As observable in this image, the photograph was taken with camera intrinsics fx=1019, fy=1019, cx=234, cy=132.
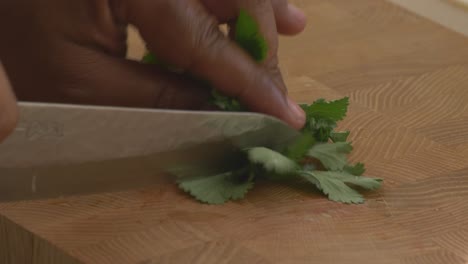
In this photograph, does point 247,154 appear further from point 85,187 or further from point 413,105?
point 413,105

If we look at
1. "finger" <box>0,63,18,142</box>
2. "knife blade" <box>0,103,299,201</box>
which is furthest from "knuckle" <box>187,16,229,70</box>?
"finger" <box>0,63,18,142</box>

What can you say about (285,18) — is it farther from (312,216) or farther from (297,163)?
(312,216)

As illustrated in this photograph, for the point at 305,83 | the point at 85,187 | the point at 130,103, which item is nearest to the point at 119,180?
the point at 85,187

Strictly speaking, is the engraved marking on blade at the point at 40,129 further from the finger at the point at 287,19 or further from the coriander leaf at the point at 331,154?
the finger at the point at 287,19

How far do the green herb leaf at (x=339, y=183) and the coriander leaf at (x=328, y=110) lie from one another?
14 centimetres

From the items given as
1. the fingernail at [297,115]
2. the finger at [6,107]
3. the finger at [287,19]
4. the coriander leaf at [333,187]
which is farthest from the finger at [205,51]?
the finger at [6,107]

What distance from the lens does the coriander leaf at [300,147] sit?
1751 mm

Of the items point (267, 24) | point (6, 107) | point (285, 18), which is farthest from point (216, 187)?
point (6, 107)

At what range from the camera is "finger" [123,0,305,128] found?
1709mm

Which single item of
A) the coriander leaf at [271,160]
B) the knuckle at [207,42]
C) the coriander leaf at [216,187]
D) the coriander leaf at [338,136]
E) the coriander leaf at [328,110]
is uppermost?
the knuckle at [207,42]

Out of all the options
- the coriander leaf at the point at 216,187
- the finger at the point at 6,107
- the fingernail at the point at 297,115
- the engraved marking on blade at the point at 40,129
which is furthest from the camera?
the fingernail at the point at 297,115

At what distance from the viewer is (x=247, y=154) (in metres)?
1.71

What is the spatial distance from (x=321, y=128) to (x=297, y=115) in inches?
2.6

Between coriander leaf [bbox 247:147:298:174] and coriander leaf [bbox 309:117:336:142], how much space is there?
0.14m
